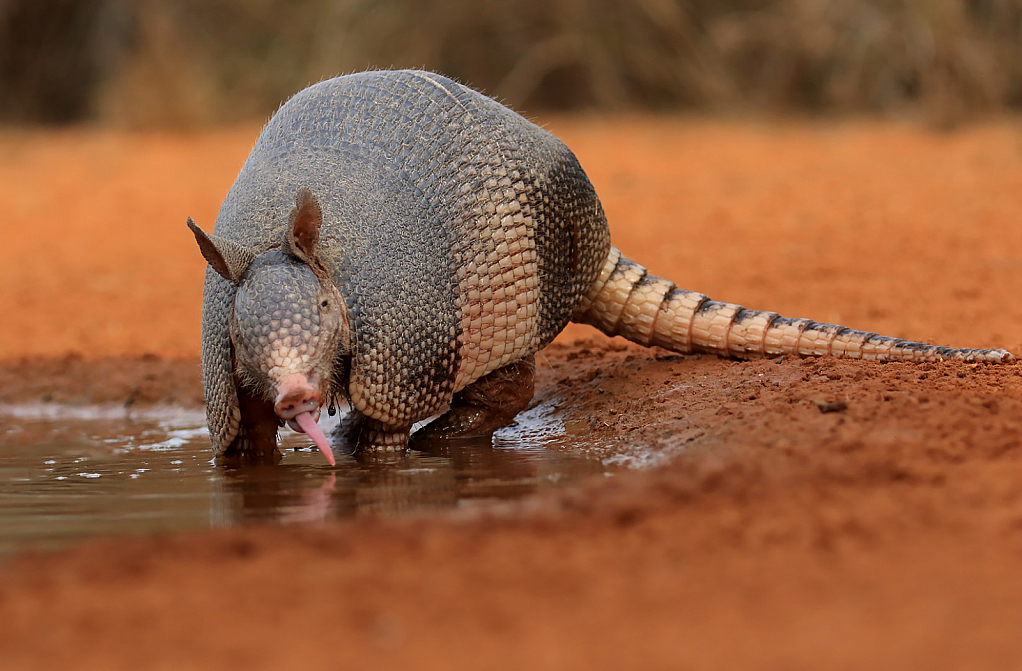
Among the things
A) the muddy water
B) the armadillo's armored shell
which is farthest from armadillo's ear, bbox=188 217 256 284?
the muddy water

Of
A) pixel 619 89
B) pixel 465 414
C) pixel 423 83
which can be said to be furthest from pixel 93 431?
pixel 619 89

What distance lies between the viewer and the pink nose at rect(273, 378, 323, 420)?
4750 millimetres

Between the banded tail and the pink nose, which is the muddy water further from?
the banded tail

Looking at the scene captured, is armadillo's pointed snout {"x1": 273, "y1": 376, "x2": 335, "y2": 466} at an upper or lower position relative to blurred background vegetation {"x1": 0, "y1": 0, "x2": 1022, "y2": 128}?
lower

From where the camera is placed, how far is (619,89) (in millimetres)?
17500

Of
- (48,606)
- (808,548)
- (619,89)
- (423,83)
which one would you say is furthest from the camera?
(619,89)

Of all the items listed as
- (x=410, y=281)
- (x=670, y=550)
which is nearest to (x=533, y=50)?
(x=410, y=281)

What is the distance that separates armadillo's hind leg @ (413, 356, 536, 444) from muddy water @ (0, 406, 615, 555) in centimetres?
19

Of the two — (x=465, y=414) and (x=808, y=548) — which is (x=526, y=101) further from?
(x=808, y=548)

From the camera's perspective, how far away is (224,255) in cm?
500

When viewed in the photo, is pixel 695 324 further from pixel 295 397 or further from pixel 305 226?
pixel 295 397

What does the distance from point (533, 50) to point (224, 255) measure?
13115 mm

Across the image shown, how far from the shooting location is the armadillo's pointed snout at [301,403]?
4758 millimetres

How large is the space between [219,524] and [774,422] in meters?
2.40
